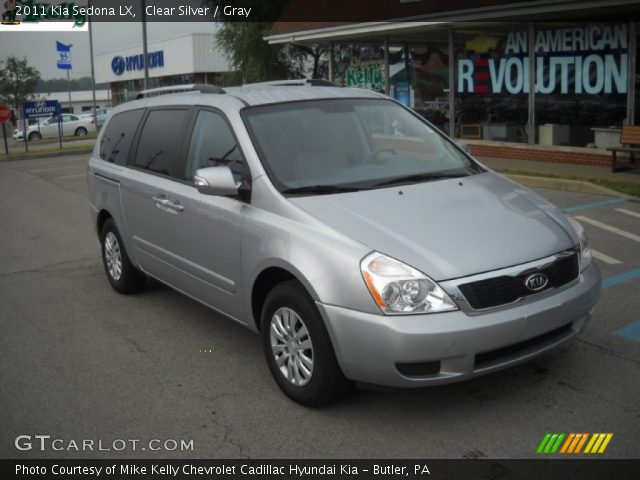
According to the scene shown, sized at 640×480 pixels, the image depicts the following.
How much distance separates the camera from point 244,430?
12.6 feet

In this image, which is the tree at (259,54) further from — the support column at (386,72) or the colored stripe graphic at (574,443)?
the colored stripe graphic at (574,443)

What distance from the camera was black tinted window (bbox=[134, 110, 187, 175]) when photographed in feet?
17.8

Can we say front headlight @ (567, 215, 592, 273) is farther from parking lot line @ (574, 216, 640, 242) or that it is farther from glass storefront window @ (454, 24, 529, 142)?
glass storefront window @ (454, 24, 529, 142)

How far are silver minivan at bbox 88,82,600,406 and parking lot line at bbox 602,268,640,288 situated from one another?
1913 mm

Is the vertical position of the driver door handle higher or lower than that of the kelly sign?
lower

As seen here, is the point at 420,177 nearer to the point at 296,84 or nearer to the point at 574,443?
the point at 296,84

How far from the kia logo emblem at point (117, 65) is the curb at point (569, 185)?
4976cm

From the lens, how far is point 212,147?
500 centimetres

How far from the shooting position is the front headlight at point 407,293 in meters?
3.55

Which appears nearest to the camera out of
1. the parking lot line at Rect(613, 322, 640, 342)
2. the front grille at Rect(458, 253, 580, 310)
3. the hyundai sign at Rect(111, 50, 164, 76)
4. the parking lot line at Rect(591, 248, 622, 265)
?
the front grille at Rect(458, 253, 580, 310)

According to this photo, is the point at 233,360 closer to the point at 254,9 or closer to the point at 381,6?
the point at 381,6

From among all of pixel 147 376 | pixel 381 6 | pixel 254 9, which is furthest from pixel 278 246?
pixel 254 9

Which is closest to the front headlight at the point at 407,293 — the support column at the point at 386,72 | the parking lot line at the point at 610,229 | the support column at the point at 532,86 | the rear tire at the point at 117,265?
the rear tire at the point at 117,265

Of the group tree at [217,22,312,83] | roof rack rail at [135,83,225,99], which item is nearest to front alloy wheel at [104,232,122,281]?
roof rack rail at [135,83,225,99]
